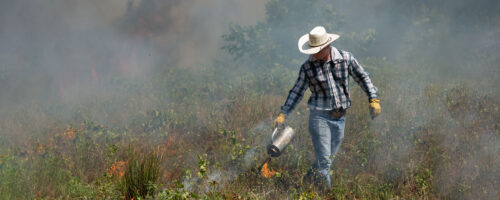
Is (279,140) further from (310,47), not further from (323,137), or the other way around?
(310,47)

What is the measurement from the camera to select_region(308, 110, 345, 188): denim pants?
329 centimetres

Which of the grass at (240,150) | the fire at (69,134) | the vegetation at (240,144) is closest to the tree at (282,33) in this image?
the vegetation at (240,144)

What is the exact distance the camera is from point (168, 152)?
14.6ft

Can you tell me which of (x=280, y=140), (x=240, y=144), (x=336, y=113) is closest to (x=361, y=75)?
(x=336, y=113)

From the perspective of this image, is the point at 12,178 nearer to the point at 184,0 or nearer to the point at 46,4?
the point at 46,4

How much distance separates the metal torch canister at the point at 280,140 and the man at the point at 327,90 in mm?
130

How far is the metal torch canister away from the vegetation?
27 cm

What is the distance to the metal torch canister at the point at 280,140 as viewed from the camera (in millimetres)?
3449

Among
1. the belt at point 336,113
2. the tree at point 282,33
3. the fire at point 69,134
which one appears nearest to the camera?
the belt at point 336,113

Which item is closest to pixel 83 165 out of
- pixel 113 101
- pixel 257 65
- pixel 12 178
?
pixel 12 178

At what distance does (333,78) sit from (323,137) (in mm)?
570

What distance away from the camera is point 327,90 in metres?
3.22

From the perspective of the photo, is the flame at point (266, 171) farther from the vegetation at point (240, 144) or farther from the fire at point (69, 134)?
the fire at point (69, 134)

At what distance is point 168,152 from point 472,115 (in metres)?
4.14
